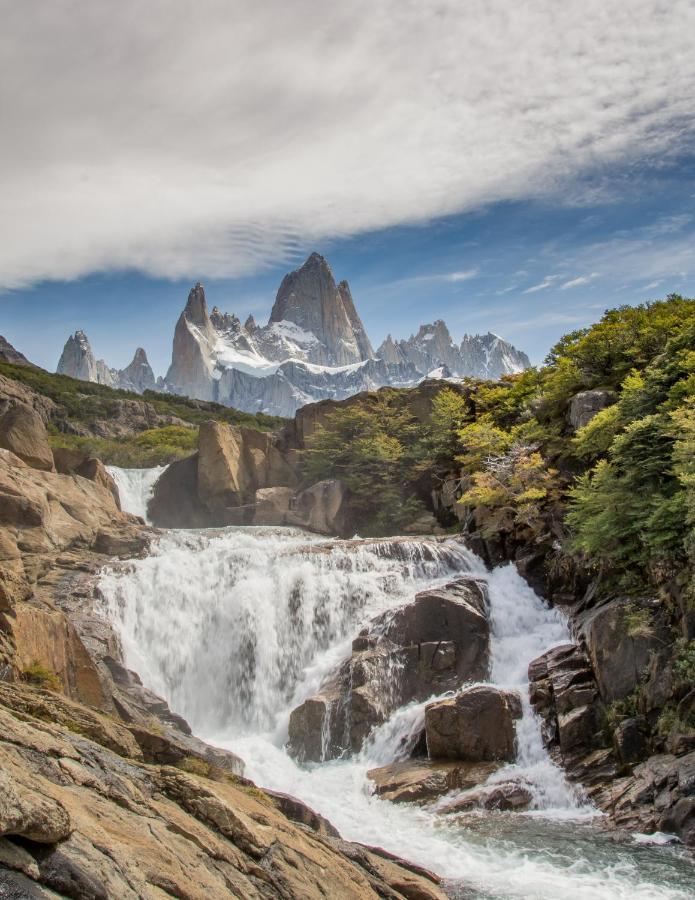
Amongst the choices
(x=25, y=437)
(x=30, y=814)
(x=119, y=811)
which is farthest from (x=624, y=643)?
(x=25, y=437)

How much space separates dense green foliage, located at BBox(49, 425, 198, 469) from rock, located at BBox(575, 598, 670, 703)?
44331mm

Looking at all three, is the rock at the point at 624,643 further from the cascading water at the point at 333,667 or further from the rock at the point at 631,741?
the cascading water at the point at 333,667

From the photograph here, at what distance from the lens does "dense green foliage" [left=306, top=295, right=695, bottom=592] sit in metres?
19.4

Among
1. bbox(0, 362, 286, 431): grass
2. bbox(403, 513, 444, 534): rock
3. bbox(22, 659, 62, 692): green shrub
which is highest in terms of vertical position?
bbox(0, 362, 286, 431): grass

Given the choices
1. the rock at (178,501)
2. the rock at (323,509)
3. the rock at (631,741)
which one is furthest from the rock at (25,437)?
the rock at (631,741)

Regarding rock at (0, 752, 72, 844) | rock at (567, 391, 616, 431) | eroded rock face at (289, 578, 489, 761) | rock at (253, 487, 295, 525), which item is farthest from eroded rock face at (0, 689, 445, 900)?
rock at (253, 487, 295, 525)

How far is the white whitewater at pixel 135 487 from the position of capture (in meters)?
46.9

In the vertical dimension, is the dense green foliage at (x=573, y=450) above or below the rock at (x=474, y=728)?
above

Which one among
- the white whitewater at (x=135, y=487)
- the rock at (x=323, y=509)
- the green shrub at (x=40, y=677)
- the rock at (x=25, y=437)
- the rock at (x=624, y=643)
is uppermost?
the rock at (x=25, y=437)

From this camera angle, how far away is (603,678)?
1816cm

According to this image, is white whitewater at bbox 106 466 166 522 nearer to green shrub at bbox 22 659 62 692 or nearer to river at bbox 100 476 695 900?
river at bbox 100 476 695 900

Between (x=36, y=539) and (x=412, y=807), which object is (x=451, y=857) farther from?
(x=36, y=539)

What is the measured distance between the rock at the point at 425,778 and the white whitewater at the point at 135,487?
3282 centimetres

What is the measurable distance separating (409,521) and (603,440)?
1765 centimetres
